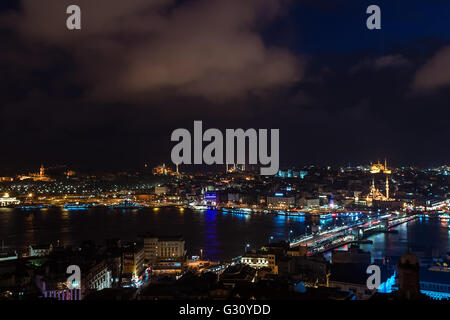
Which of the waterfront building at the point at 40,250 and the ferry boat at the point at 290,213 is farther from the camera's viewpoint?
the ferry boat at the point at 290,213

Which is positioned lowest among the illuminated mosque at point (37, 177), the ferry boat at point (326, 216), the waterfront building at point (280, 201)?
the ferry boat at point (326, 216)

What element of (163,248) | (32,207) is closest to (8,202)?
(32,207)

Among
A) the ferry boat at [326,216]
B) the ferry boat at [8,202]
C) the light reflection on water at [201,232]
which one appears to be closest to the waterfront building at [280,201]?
the ferry boat at [326,216]

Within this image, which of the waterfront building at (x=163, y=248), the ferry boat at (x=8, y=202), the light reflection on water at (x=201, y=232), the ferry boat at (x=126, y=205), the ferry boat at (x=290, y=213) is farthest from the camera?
the ferry boat at (x=8, y=202)

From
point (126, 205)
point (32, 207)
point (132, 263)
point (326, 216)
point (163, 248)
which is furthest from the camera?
point (126, 205)

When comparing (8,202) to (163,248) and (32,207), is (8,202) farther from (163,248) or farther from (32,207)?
(163,248)

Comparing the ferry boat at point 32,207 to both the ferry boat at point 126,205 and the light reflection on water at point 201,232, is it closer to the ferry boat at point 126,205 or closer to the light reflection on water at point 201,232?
the ferry boat at point 126,205

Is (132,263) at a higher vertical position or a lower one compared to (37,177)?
lower

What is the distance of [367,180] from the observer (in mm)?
30578

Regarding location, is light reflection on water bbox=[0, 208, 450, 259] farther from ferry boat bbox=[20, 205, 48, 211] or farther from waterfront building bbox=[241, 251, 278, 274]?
ferry boat bbox=[20, 205, 48, 211]

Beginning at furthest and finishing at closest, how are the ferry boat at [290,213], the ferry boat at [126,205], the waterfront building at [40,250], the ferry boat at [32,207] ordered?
the ferry boat at [126,205] < the ferry boat at [32,207] < the ferry boat at [290,213] < the waterfront building at [40,250]

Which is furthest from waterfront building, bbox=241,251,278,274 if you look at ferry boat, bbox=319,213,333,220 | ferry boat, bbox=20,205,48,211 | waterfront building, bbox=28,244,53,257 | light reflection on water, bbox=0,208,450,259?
ferry boat, bbox=20,205,48,211
